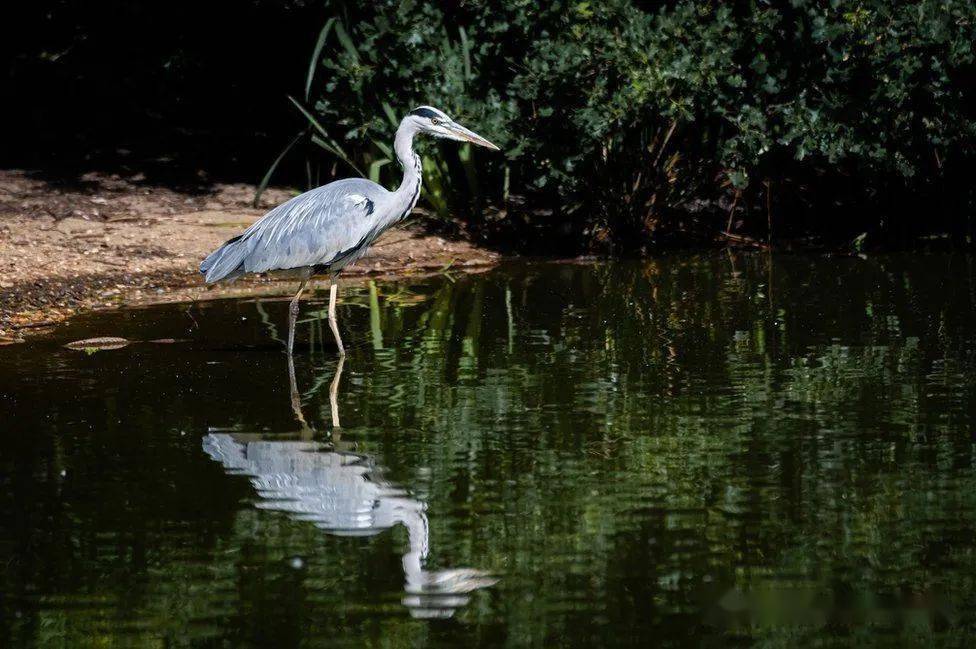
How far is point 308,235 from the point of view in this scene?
9320mm

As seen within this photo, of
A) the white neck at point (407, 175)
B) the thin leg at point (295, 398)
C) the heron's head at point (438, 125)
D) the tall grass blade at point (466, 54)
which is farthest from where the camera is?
the tall grass blade at point (466, 54)

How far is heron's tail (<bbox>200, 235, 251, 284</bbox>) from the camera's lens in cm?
922

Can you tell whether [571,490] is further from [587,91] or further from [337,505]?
[587,91]

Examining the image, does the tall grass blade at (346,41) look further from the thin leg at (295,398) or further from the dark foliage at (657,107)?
the thin leg at (295,398)

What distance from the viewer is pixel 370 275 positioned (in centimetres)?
1180

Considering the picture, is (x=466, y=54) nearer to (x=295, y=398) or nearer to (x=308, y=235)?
(x=308, y=235)

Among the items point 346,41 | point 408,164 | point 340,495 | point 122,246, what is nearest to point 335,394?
point 340,495

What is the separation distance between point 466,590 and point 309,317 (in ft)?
17.8

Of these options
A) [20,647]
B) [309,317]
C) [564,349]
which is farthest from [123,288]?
[20,647]

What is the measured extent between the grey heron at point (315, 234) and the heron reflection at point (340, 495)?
2385 mm

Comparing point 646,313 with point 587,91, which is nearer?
point 646,313

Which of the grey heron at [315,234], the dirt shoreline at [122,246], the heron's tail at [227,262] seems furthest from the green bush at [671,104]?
the heron's tail at [227,262]

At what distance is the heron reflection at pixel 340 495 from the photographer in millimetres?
4863

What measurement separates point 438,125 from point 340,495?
4.84m
